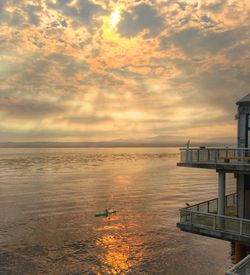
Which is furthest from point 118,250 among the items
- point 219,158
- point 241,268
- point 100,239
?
point 241,268

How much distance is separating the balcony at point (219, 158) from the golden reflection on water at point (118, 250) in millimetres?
16309

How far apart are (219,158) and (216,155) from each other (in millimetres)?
291

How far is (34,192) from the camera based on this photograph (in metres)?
83.1

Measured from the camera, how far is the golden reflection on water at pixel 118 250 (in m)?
34.7

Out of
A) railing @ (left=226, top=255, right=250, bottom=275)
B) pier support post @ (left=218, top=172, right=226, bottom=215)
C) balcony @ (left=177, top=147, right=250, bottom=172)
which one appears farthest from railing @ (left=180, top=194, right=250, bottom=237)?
railing @ (left=226, top=255, right=250, bottom=275)

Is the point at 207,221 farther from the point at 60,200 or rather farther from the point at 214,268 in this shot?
the point at 60,200

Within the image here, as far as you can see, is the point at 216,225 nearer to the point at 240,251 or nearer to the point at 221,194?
the point at 221,194

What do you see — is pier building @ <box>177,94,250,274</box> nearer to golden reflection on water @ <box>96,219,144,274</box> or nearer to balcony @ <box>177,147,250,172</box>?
balcony @ <box>177,147,250,172</box>

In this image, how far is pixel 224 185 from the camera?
22.5 m

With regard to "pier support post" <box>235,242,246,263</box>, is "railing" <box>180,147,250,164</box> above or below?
above

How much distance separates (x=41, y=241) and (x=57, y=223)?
8723 millimetres

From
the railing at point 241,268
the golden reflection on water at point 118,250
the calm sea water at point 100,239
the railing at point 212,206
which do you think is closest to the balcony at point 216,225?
the railing at point 212,206

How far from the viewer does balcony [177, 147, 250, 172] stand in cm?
2091

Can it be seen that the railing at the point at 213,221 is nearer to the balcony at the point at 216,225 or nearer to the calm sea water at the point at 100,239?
the balcony at the point at 216,225
